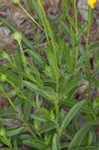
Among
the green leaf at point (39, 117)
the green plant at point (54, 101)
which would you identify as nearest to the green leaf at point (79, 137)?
the green plant at point (54, 101)

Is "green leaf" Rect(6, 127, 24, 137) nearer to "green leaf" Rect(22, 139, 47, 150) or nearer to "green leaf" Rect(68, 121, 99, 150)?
"green leaf" Rect(22, 139, 47, 150)

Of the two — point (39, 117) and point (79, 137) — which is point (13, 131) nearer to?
point (39, 117)

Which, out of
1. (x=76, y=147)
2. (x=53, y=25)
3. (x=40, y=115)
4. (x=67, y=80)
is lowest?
(x=76, y=147)

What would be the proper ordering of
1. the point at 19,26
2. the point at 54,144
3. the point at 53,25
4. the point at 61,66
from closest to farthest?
the point at 54,144 → the point at 61,66 → the point at 53,25 → the point at 19,26

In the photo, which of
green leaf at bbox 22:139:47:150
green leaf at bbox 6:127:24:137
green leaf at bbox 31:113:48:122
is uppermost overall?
green leaf at bbox 31:113:48:122

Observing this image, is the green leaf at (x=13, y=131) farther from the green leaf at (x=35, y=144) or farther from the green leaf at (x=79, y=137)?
the green leaf at (x=79, y=137)

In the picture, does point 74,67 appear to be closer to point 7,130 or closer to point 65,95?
point 65,95

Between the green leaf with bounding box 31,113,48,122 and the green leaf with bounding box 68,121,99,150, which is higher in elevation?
the green leaf with bounding box 31,113,48,122

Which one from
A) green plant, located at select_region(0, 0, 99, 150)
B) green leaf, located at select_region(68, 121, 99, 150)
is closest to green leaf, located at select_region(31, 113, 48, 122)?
green plant, located at select_region(0, 0, 99, 150)

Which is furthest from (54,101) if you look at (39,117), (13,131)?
(13,131)

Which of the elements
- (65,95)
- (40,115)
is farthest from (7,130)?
(65,95)

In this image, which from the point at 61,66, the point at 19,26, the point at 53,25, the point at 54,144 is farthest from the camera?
the point at 19,26
